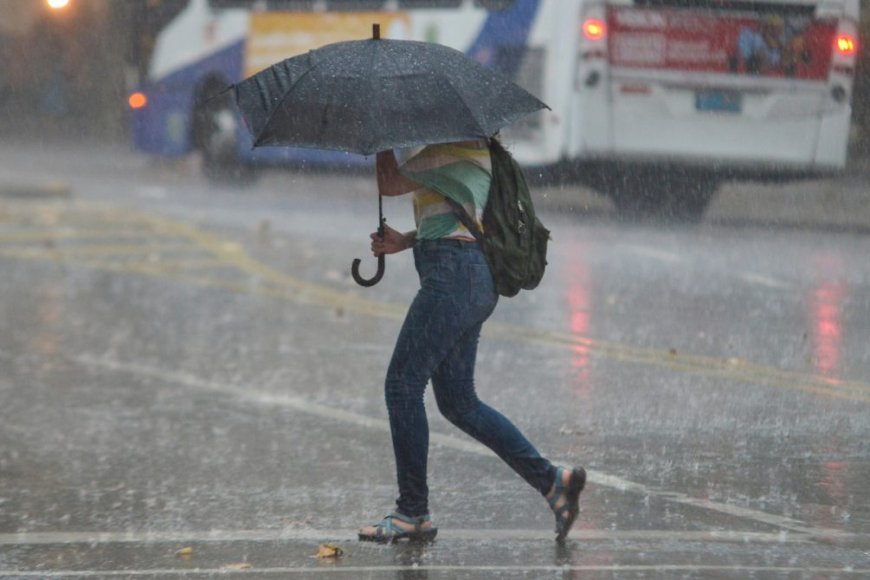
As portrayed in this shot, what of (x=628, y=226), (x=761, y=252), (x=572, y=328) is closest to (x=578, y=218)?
(x=628, y=226)

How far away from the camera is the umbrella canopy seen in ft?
19.8

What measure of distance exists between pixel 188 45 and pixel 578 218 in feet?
23.9

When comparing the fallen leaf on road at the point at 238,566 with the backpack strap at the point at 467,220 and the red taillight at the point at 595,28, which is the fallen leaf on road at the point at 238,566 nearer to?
the backpack strap at the point at 467,220

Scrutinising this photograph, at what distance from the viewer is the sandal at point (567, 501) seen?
6.34m

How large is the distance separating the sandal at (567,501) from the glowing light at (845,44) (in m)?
14.2

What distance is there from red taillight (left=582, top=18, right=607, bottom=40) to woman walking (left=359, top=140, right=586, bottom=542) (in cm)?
1377

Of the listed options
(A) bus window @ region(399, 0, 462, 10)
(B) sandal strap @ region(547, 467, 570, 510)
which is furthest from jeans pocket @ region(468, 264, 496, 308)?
(A) bus window @ region(399, 0, 462, 10)

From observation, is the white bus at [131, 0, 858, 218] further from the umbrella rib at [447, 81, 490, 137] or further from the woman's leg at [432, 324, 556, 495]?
the umbrella rib at [447, 81, 490, 137]

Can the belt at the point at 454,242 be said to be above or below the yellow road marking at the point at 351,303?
above

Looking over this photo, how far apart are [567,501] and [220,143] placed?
2017 centimetres

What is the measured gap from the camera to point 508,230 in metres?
6.16

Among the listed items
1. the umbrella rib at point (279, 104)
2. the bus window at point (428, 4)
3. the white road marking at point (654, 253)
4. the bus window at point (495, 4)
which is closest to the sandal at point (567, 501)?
the umbrella rib at point (279, 104)

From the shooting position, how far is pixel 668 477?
750 centimetres

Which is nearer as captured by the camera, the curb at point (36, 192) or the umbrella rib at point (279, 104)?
the umbrella rib at point (279, 104)
